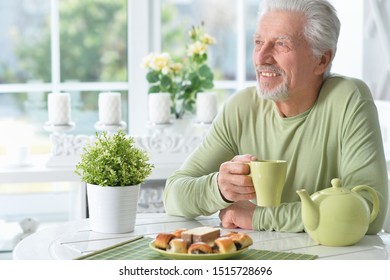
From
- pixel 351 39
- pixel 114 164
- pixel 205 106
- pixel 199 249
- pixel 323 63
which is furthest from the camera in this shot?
pixel 351 39

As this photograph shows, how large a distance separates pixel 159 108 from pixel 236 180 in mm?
1616

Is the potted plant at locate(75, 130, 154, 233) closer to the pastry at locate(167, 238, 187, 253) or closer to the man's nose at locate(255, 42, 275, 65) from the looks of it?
the pastry at locate(167, 238, 187, 253)

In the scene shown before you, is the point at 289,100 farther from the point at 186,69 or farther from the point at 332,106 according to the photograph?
the point at 186,69

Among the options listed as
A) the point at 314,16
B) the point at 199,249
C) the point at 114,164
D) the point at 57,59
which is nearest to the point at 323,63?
the point at 314,16

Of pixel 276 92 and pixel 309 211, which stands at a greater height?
pixel 276 92

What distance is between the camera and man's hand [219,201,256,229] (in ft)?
7.35

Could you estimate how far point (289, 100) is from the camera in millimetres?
2443

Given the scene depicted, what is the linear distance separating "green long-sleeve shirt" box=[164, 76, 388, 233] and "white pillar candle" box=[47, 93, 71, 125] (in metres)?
1.30

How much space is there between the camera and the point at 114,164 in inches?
83.0

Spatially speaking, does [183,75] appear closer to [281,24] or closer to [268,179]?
[281,24]

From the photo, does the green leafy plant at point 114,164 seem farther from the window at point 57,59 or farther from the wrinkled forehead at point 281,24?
the window at point 57,59

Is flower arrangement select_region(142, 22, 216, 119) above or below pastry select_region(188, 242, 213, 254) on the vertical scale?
above

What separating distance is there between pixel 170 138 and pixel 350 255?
1.82 m

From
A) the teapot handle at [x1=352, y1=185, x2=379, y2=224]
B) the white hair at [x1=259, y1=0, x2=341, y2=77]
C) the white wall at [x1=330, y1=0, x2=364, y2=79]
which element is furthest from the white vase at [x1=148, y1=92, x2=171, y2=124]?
the teapot handle at [x1=352, y1=185, x2=379, y2=224]
